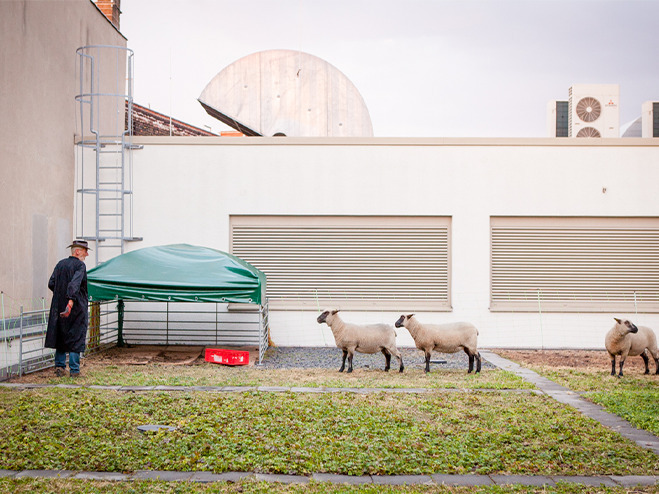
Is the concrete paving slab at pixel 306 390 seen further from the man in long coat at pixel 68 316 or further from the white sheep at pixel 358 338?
the man in long coat at pixel 68 316

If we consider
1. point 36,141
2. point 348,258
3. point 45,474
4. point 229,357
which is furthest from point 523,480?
point 36,141

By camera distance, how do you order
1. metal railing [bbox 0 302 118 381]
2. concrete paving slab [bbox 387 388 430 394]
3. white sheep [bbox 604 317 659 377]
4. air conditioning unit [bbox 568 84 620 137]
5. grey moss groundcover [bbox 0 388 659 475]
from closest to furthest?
1. grey moss groundcover [bbox 0 388 659 475]
2. concrete paving slab [bbox 387 388 430 394]
3. metal railing [bbox 0 302 118 381]
4. white sheep [bbox 604 317 659 377]
5. air conditioning unit [bbox 568 84 620 137]

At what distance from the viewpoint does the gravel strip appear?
11.7m

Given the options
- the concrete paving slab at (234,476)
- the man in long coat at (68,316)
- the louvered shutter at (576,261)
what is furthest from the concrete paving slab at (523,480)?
the louvered shutter at (576,261)

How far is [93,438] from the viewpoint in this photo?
6.32 m

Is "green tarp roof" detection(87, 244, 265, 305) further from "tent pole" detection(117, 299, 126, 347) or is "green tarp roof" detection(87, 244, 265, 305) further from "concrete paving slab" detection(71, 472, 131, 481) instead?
"concrete paving slab" detection(71, 472, 131, 481)

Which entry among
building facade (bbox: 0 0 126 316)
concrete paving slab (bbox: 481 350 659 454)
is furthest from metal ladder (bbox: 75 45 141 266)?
concrete paving slab (bbox: 481 350 659 454)

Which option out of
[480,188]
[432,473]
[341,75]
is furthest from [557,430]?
[341,75]

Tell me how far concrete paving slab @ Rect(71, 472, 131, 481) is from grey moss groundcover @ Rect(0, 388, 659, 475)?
132 millimetres

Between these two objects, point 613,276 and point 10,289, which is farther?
point 613,276

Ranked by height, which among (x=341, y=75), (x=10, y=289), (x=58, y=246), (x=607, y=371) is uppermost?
(x=341, y=75)

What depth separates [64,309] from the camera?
33.1ft

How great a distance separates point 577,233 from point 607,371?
4.79m

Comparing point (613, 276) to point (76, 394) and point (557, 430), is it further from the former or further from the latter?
point (76, 394)
